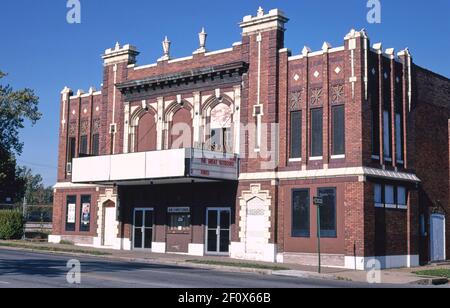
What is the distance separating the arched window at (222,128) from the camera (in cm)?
3509

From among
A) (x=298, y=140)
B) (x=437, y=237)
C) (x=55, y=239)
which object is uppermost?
(x=298, y=140)

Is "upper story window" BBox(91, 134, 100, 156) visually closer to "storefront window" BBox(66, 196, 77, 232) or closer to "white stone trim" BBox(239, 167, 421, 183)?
"storefront window" BBox(66, 196, 77, 232)

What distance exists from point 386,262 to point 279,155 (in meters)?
7.58

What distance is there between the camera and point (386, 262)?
101 ft

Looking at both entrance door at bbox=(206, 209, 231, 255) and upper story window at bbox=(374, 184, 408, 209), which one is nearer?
upper story window at bbox=(374, 184, 408, 209)

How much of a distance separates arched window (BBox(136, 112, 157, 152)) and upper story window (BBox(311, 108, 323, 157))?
35.6ft

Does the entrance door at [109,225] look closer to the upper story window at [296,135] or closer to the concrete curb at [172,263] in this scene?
the concrete curb at [172,263]

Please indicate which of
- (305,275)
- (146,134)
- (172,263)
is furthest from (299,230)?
(146,134)

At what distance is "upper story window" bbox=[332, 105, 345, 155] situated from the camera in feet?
101

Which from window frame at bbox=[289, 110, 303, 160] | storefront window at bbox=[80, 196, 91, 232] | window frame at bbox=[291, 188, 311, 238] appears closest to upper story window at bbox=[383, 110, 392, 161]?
window frame at bbox=[289, 110, 303, 160]

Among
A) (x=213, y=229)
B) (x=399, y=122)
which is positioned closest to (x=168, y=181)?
(x=213, y=229)

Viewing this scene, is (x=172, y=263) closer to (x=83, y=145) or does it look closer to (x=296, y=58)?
(x=296, y=58)

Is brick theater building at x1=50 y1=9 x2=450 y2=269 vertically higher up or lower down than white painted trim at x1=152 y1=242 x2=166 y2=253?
higher up

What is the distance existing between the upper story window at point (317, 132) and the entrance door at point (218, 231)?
617 centimetres
